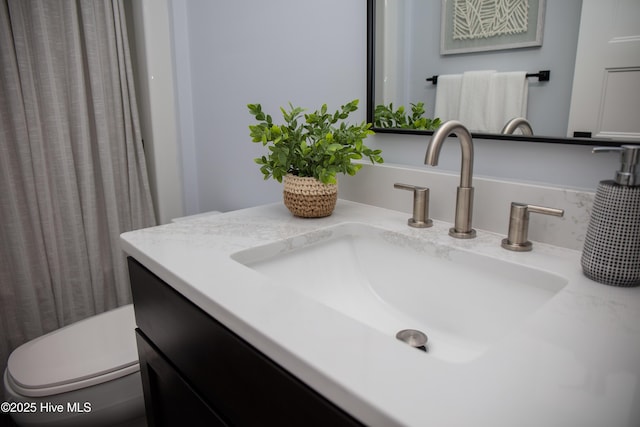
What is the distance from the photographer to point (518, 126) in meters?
0.82

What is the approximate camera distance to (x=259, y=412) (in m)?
0.54

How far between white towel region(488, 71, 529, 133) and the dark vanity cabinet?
640mm

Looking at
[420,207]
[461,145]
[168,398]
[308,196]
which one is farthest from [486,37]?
[168,398]

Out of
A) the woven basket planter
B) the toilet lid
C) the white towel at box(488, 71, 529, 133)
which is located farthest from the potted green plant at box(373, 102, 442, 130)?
the toilet lid

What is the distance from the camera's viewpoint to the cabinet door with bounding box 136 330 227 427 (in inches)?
26.7

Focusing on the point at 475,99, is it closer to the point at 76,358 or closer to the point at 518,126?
the point at 518,126

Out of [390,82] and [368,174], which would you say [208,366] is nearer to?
[368,174]

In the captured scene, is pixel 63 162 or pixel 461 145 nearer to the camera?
pixel 461 145

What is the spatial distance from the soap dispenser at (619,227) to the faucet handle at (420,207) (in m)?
0.32

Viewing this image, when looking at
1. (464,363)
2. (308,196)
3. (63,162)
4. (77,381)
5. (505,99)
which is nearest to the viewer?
Answer: (464,363)

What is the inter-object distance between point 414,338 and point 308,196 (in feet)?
1.24

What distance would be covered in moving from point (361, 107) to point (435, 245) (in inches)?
18.1

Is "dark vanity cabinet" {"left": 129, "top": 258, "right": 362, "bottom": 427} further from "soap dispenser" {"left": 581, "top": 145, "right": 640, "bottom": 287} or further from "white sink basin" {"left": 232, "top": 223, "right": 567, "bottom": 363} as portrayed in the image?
"soap dispenser" {"left": 581, "top": 145, "right": 640, "bottom": 287}

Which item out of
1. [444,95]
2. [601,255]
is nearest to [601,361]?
[601,255]
